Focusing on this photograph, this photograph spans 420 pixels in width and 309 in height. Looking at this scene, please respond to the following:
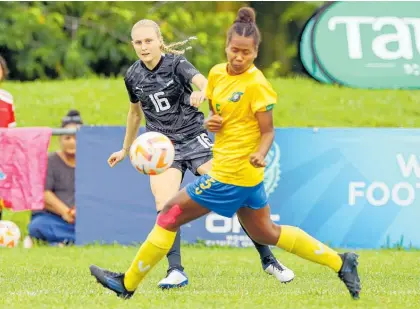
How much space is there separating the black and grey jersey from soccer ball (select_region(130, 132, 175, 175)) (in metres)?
0.97

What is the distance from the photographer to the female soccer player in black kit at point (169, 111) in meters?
8.52

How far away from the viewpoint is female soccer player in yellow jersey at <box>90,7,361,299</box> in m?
6.99

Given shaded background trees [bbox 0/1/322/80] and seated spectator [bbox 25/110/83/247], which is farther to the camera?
shaded background trees [bbox 0/1/322/80]

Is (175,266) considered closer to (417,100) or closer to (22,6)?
(417,100)

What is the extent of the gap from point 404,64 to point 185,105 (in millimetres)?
8271

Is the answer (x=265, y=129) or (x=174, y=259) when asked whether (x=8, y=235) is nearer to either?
(x=174, y=259)

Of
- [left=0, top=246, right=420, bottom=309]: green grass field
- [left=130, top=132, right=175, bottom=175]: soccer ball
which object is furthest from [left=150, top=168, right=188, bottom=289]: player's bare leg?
[left=130, top=132, right=175, bottom=175]: soccer ball

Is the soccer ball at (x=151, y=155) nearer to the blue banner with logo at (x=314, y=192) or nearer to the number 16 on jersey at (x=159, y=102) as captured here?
the number 16 on jersey at (x=159, y=102)

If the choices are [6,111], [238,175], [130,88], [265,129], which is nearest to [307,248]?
[238,175]

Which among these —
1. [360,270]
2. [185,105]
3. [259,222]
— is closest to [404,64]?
[360,270]

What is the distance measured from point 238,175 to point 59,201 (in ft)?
18.5

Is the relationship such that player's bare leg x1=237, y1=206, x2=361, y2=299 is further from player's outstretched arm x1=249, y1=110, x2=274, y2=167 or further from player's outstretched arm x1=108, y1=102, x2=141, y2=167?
player's outstretched arm x1=108, y1=102, x2=141, y2=167

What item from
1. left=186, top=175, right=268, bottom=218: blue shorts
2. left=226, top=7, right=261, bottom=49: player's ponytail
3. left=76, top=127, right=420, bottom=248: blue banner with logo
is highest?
left=226, top=7, right=261, bottom=49: player's ponytail

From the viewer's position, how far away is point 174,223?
23.7 ft
